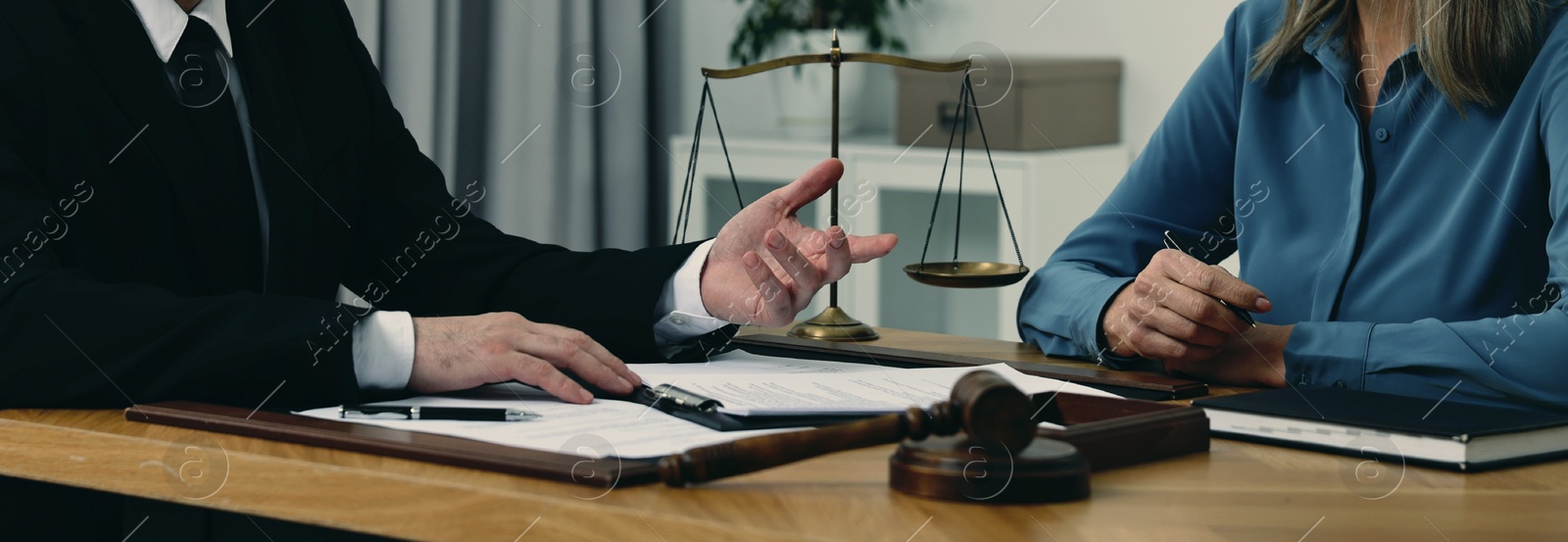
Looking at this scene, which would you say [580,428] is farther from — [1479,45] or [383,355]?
[1479,45]

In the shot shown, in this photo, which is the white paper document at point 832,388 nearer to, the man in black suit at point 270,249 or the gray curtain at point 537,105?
the man in black suit at point 270,249

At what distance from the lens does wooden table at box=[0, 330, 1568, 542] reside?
73cm

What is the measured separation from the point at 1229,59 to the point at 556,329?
90 cm

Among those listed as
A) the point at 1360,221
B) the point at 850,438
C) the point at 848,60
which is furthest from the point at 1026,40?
the point at 850,438

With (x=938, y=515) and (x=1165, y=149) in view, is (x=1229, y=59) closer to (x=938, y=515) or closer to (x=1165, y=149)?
(x=1165, y=149)

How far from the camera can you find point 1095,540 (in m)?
0.71

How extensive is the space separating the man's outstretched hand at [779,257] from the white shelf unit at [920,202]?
1.64m

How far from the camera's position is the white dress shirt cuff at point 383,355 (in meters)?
1.08

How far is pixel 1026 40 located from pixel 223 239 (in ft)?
7.46

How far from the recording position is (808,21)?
3.27m

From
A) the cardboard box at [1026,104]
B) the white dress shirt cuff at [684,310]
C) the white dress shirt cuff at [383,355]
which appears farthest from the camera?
the cardboard box at [1026,104]

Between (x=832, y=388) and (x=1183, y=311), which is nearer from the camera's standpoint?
(x=832, y=388)

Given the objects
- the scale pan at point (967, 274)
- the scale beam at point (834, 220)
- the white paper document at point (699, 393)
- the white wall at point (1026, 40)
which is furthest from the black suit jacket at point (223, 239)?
the white wall at point (1026, 40)

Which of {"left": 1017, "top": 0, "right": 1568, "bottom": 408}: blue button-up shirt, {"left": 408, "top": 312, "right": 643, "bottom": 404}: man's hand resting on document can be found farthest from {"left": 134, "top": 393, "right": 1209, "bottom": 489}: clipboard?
{"left": 1017, "top": 0, "right": 1568, "bottom": 408}: blue button-up shirt
